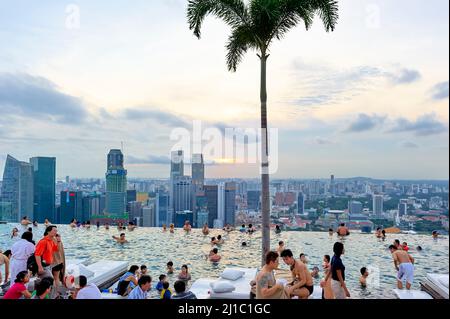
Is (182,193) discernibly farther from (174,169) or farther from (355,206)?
(355,206)

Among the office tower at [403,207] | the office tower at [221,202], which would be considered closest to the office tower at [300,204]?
the office tower at [221,202]

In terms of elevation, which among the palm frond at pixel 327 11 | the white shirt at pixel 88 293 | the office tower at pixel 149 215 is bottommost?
the office tower at pixel 149 215

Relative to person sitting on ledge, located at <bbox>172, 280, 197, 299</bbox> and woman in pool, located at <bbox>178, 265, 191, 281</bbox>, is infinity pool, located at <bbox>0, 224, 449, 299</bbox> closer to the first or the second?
woman in pool, located at <bbox>178, 265, 191, 281</bbox>

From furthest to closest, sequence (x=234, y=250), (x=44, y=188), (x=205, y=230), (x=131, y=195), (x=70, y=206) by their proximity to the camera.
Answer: (x=70, y=206) → (x=44, y=188) → (x=131, y=195) → (x=205, y=230) → (x=234, y=250)

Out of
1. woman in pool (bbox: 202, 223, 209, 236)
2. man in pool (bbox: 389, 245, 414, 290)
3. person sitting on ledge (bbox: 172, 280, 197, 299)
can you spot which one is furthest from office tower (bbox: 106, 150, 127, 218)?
man in pool (bbox: 389, 245, 414, 290)

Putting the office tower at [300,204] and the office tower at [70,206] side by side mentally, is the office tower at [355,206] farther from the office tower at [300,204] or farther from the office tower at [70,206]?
the office tower at [70,206]

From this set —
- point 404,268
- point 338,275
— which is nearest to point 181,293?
point 338,275

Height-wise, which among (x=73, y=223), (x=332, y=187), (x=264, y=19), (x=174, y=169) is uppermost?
(x=264, y=19)

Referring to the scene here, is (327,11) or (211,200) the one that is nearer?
(327,11)
